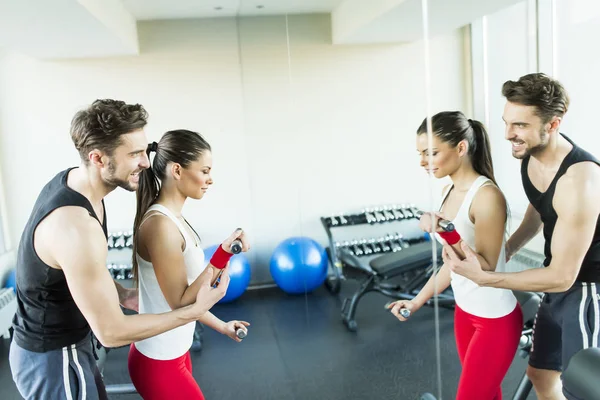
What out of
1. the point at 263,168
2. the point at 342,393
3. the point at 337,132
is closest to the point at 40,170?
the point at 263,168

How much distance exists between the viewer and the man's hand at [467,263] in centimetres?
125

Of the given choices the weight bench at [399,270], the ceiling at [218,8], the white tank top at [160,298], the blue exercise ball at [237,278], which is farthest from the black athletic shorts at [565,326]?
the ceiling at [218,8]

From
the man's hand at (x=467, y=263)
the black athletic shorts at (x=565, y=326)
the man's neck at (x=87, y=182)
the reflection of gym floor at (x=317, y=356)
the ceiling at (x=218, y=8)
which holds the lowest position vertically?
the reflection of gym floor at (x=317, y=356)

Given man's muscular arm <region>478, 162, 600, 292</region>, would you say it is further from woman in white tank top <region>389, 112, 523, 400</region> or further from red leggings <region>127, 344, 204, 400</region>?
red leggings <region>127, 344, 204, 400</region>

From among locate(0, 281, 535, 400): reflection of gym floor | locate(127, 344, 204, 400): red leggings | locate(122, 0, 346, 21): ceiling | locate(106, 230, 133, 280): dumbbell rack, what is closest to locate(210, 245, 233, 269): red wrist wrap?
locate(127, 344, 204, 400): red leggings

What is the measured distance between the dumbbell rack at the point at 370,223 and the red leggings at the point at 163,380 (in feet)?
2.41

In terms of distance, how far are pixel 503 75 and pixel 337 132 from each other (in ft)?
2.44

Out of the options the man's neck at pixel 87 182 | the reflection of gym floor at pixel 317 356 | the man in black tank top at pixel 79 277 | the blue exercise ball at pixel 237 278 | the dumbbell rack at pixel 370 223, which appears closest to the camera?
the man in black tank top at pixel 79 277

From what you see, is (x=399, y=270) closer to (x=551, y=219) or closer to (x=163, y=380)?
(x=551, y=219)

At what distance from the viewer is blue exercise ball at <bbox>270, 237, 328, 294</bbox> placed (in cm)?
230

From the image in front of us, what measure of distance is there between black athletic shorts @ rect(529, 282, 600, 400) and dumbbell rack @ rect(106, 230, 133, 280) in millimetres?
1598

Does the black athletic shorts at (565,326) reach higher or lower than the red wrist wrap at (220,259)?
lower

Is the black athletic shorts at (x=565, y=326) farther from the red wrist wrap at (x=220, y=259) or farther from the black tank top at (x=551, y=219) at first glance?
the red wrist wrap at (x=220, y=259)

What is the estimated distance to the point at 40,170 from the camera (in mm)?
2131
